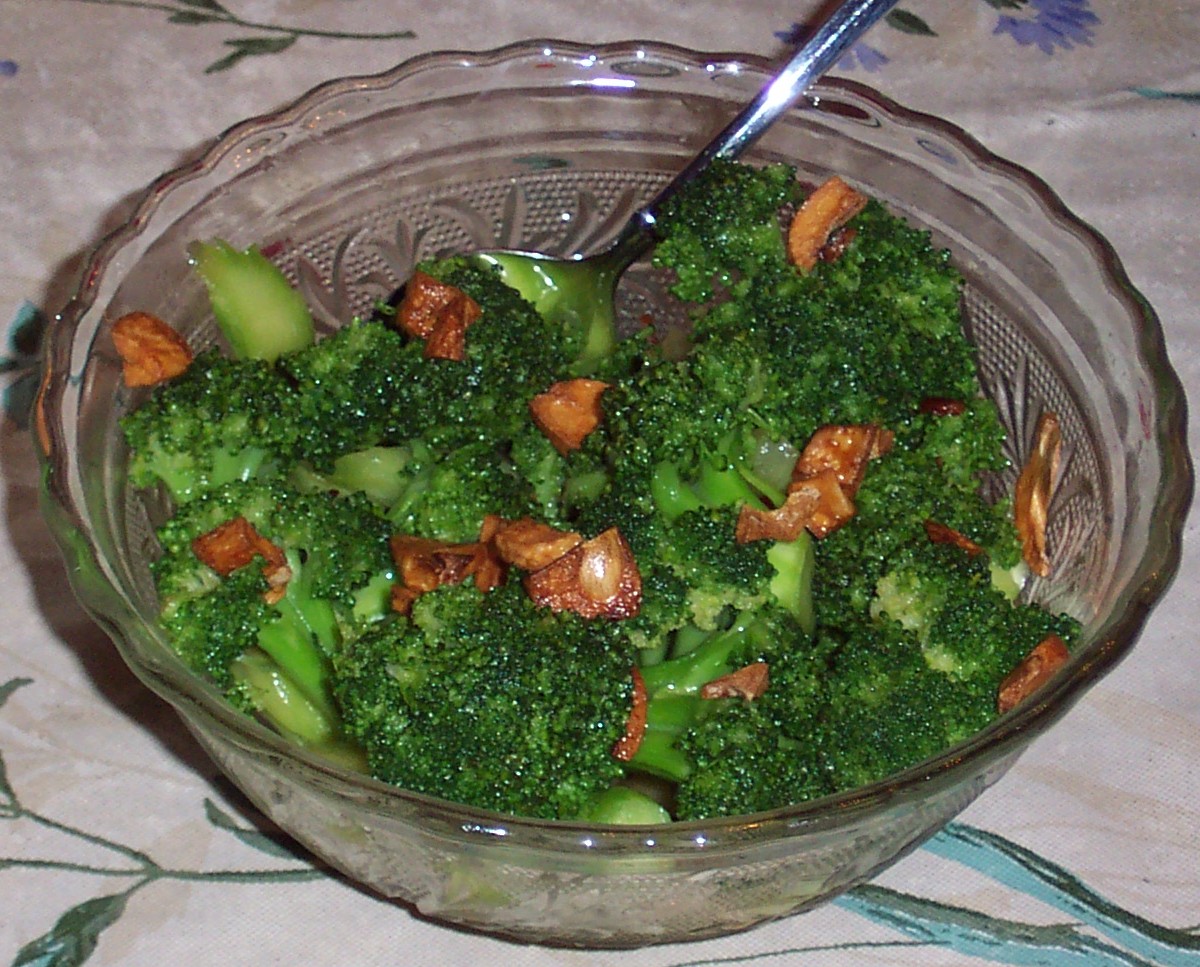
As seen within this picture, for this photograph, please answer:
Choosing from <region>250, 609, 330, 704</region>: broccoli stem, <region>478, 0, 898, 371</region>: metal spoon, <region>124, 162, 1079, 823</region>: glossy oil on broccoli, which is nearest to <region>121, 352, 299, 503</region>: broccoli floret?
<region>124, 162, 1079, 823</region>: glossy oil on broccoli

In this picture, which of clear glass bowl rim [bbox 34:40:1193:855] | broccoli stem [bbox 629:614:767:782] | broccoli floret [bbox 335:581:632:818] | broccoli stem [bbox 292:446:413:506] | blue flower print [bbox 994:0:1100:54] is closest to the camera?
clear glass bowl rim [bbox 34:40:1193:855]

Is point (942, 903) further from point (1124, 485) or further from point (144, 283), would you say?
point (144, 283)

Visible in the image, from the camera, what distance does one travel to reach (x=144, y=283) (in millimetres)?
1229

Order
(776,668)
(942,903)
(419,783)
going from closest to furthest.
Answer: (419,783) < (776,668) < (942,903)

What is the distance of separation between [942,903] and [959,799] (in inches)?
8.6

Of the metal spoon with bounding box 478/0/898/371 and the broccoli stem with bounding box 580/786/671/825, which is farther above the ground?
the metal spoon with bounding box 478/0/898/371

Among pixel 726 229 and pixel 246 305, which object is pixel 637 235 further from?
pixel 246 305

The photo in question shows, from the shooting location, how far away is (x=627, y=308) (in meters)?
1.49

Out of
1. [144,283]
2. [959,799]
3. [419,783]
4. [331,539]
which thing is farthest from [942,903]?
[144,283]

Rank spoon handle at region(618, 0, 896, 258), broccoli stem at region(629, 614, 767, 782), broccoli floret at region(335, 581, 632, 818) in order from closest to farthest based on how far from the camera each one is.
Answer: broccoli floret at region(335, 581, 632, 818) < broccoli stem at region(629, 614, 767, 782) < spoon handle at region(618, 0, 896, 258)

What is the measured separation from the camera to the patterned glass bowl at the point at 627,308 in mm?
916

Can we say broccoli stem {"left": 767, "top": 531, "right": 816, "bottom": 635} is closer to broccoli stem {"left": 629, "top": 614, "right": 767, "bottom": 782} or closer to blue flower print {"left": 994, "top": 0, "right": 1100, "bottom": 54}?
broccoli stem {"left": 629, "top": 614, "right": 767, "bottom": 782}

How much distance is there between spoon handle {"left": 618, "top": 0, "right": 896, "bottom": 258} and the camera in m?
1.34

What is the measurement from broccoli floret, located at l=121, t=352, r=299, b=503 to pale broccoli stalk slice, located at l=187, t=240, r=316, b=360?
0.05 meters
